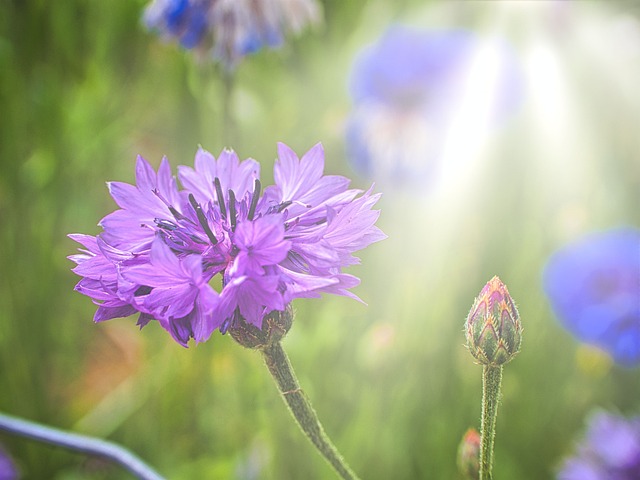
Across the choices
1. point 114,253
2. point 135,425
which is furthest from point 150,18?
point 135,425

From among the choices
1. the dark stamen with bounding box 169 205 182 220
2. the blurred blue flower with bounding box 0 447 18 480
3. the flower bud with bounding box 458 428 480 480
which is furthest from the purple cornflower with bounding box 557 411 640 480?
the blurred blue flower with bounding box 0 447 18 480

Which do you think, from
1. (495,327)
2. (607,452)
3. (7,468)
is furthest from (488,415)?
(7,468)

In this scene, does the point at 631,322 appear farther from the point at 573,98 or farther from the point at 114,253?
the point at 114,253

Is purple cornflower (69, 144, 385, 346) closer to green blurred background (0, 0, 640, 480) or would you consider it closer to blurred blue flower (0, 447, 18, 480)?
green blurred background (0, 0, 640, 480)

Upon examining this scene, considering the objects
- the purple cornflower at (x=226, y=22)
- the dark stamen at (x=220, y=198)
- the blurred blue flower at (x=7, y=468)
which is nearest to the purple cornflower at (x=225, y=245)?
the dark stamen at (x=220, y=198)

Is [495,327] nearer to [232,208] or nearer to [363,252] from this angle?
[232,208]
